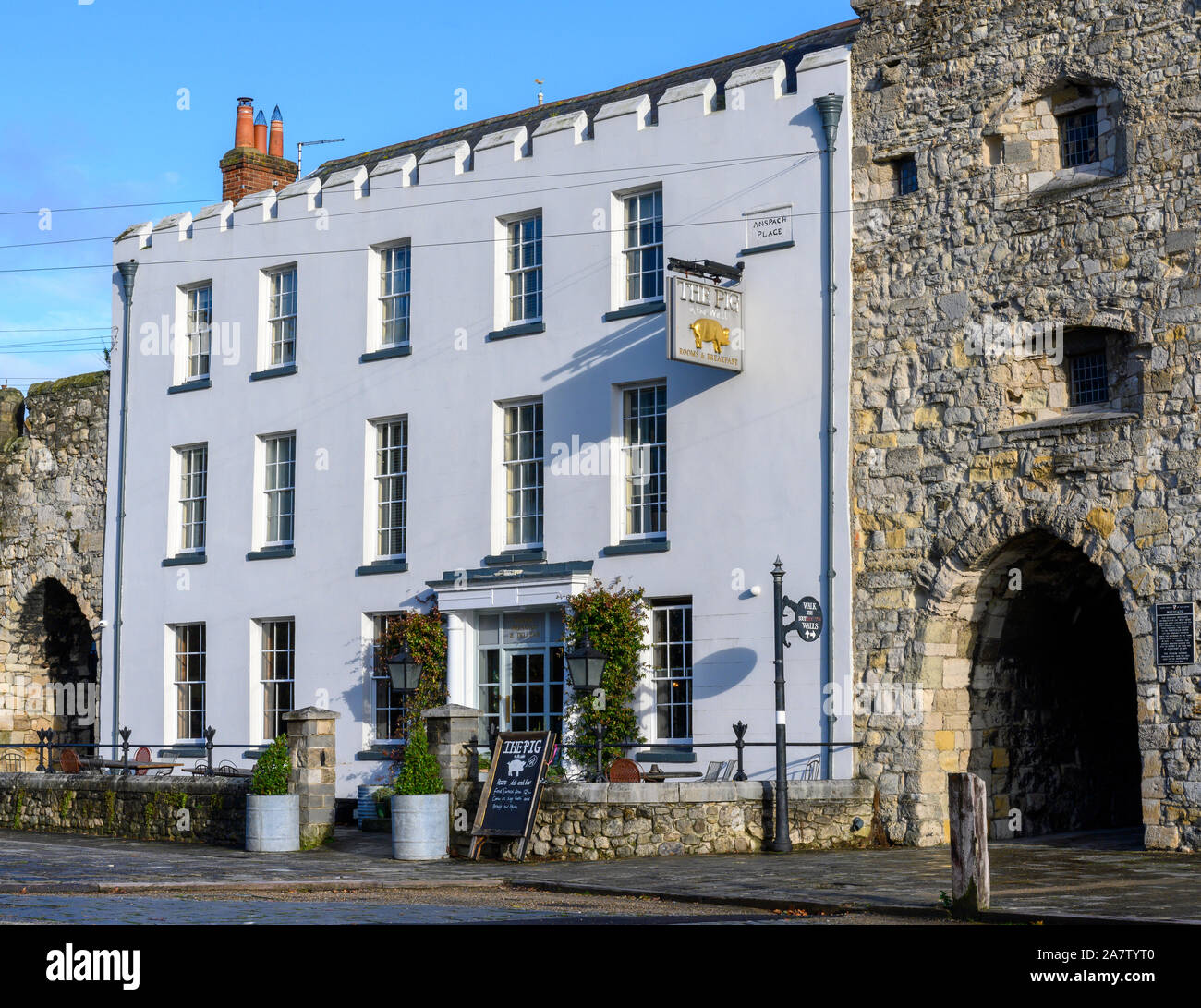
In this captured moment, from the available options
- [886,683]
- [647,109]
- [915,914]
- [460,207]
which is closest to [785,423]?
[886,683]

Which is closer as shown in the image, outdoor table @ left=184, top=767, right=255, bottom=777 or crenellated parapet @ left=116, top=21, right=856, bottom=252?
A: crenellated parapet @ left=116, top=21, right=856, bottom=252

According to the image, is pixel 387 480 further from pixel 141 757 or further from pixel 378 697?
pixel 141 757

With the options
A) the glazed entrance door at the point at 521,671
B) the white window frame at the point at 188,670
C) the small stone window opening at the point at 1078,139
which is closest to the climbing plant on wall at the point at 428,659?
the glazed entrance door at the point at 521,671

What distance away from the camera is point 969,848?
11344 millimetres

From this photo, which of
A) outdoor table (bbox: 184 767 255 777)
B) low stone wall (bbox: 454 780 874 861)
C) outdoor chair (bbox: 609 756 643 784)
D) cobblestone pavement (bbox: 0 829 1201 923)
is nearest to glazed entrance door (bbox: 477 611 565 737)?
outdoor chair (bbox: 609 756 643 784)

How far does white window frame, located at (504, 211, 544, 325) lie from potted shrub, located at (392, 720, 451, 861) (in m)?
7.23

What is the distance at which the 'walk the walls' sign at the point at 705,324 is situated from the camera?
755 inches

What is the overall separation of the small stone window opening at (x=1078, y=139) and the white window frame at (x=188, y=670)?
48.1 feet

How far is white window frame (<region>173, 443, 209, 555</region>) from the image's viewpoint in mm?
26172

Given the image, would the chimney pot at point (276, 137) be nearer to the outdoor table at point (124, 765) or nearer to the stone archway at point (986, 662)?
the outdoor table at point (124, 765)

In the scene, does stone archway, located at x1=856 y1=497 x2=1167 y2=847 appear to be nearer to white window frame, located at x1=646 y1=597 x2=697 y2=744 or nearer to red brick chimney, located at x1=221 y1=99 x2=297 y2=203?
white window frame, located at x1=646 y1=597 x2=697 y2=744

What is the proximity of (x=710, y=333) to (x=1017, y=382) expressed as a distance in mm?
3629

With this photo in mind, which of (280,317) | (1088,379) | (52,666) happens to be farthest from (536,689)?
(52,666)
